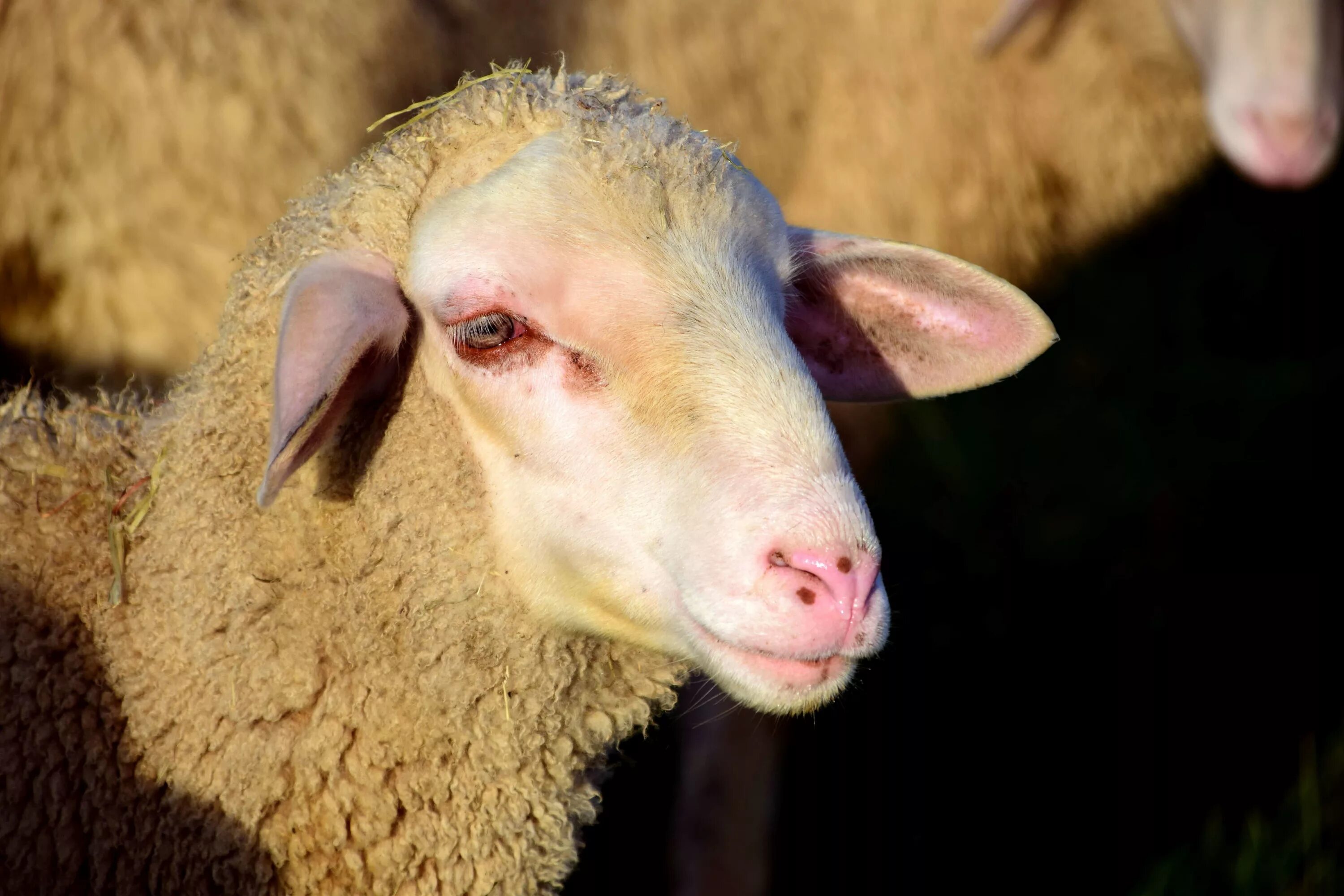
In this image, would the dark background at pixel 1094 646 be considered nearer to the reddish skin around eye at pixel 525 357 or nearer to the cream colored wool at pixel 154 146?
the cream colored wool at pixel 154 146

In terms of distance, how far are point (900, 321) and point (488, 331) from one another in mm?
729

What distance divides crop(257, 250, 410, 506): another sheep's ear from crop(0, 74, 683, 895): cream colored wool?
0.06 m

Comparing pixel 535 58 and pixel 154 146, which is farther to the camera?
pixel 535 58

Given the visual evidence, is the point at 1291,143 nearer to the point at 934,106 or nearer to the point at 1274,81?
the point at 1274,81

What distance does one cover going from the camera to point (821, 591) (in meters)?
1.41

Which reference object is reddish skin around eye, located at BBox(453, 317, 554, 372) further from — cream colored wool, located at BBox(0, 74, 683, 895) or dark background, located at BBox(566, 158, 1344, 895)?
dark background, located at BBox(566, 158, 1344, 895)

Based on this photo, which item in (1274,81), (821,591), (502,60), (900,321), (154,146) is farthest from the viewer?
(1274,81)

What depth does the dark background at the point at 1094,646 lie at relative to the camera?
11.7 ft

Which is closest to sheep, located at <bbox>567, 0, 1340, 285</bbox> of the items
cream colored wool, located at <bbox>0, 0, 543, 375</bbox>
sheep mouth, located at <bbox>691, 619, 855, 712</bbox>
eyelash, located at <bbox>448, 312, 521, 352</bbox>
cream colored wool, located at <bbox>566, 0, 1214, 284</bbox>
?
cream colored wool, located at <bbox>566, 0, 1214, 284</bbox>

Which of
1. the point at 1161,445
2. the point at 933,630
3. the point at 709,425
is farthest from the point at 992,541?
the point at 709,425

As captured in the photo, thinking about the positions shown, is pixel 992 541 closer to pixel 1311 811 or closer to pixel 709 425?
pixel 1311 811

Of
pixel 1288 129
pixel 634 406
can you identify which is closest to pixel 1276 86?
pixel 1288 129

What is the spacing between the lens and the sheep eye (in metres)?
1.57

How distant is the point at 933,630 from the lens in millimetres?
3955
